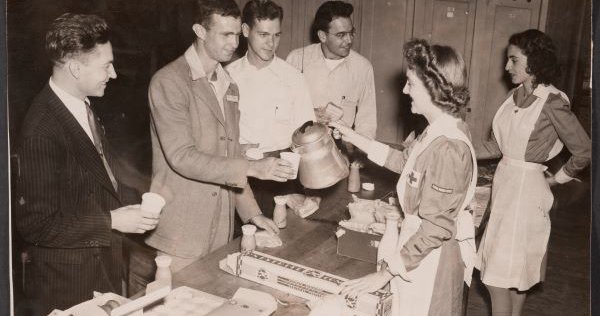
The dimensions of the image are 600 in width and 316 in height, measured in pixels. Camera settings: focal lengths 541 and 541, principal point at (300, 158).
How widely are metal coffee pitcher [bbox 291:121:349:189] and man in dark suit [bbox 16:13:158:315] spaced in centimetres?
50

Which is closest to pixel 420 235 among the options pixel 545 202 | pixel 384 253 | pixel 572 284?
pixel 384 253

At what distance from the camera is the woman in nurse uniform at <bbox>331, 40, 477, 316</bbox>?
1.46m

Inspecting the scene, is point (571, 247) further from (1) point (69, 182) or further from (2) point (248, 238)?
(1) point (69, 182)

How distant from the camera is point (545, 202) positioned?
1.96 metres

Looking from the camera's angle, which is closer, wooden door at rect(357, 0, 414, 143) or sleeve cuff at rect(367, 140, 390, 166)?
sleeve cuff at rect(367, 140, 390, 166)

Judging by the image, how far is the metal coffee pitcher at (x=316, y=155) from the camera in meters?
1.67

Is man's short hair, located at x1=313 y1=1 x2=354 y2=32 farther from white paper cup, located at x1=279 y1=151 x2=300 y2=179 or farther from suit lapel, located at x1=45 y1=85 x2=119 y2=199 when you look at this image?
suit lapel, located at x1=45 y1=85 x2=119 y2=199

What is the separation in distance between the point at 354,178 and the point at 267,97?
555mm

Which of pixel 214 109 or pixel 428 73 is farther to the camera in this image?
pixel 214 109

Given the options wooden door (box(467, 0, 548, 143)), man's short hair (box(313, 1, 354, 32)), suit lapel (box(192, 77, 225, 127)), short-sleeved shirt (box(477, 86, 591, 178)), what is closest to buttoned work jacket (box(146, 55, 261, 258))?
suit lapel (box(192, 77, 225, 127))

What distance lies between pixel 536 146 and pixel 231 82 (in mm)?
1147

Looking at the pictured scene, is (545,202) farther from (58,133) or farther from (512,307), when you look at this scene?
(58,133)

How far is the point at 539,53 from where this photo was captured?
1785 millimetres

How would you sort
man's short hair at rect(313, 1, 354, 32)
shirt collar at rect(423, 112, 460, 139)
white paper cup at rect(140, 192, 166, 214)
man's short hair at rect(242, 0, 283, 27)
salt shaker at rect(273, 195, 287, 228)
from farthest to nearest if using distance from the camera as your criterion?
1. man's short hair at rect(242, 0, 283, 27)
2. man's short hair at rect(313, 1, 354, 32)
3. salt shaker at rect(273, 195, 287, 228)
4. shirt collar at rect(423, 112, 460, 139)
5. white paper cup at rect(140, 192, 166, 214)
